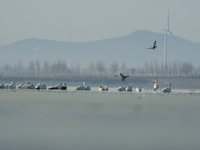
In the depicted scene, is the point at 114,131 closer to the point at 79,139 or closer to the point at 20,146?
the point at 79,139

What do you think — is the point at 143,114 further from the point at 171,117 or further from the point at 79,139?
the point at 79,139

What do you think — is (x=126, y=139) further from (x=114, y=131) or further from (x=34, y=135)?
(x=34, y=135)

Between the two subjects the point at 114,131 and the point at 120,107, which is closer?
the point at 114,131

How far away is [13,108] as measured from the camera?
5534cm

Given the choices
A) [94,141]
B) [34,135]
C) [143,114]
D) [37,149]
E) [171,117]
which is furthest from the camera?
[143,114]

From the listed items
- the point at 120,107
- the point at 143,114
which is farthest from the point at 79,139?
the point at 120,107

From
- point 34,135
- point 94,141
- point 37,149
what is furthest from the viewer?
point 34,135

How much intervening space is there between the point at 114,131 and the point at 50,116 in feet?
38.8

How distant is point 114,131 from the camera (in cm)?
3747

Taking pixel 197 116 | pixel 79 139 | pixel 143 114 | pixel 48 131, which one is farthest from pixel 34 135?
pixel 197 116

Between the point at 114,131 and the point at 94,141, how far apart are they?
437cm

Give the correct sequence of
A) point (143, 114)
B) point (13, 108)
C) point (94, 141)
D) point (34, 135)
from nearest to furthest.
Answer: point (94, 141)
point (34, 135)
point (143, 114)
point (13, 108)

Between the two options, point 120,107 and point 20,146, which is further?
point 120,107

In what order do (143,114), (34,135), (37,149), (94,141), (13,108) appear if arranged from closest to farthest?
(37,149) → (94,141) → (34,135) → (143,114) → (13,108)
